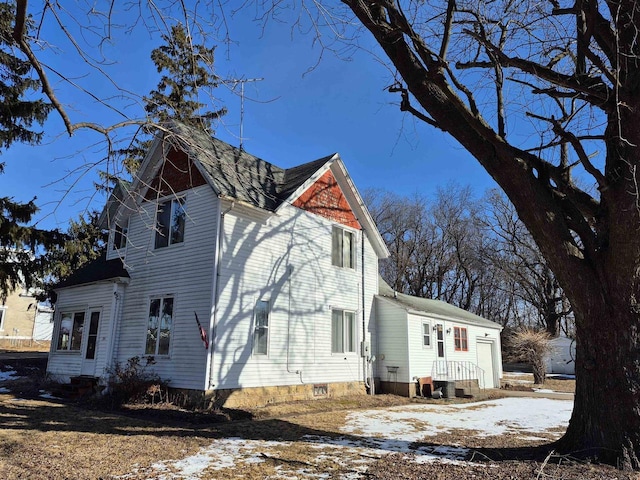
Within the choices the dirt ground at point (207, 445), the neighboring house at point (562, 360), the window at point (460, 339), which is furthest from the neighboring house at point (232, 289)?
the neighboring house at point (562, 360)

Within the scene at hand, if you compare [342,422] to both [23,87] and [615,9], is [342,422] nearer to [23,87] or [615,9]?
[615,9]

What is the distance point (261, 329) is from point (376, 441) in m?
6.31

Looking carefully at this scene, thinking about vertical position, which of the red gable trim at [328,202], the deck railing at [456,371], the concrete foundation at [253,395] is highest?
the red gable trim at [328,202]

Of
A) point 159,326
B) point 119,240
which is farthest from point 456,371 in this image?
point 119,240

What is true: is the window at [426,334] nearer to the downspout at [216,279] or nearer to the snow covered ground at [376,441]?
the snow covered ground at [376,441]

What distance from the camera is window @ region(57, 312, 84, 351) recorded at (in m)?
15.8

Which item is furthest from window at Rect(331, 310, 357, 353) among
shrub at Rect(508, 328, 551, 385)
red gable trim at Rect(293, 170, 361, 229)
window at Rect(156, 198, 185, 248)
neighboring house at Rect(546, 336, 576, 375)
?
neighboring house at Rect(546, 336, 576, 375)

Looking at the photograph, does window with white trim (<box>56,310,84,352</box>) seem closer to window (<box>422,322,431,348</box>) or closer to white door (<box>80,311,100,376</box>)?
white door (<box>80,311,100,376</box>)

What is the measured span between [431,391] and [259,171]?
35.7 ft

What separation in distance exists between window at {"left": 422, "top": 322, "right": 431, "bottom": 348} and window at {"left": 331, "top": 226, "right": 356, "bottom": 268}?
155 inches

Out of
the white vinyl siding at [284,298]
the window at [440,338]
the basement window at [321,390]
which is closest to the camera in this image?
the white vinyl siding at [284,298]

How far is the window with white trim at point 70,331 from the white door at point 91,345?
1.83 feet

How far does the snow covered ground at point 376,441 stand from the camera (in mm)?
6188

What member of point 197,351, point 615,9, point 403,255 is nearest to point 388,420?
point 197,351
